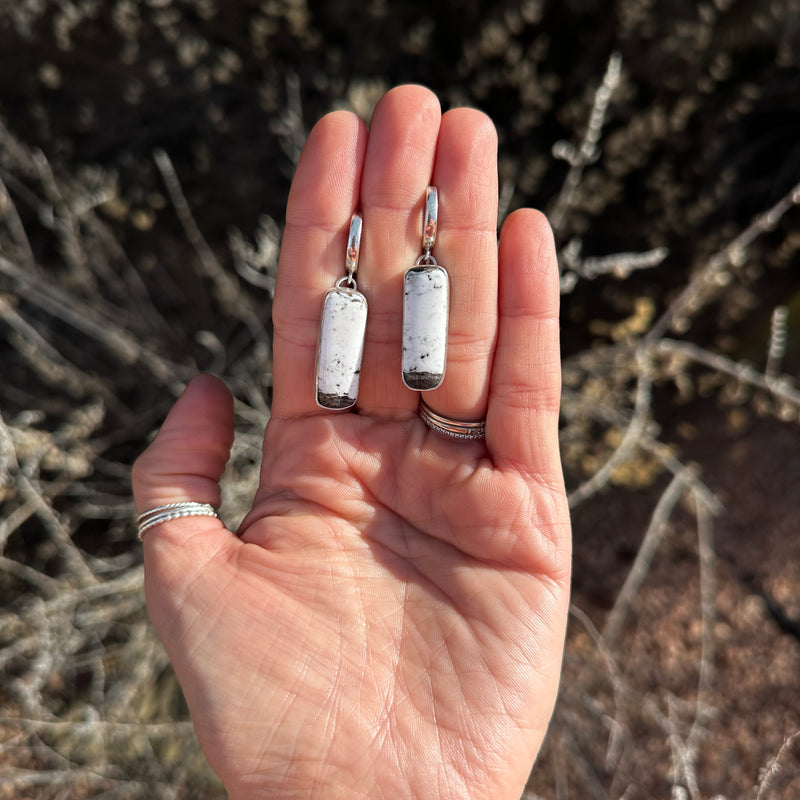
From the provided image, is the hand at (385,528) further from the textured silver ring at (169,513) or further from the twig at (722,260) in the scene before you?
the twig at (722,260)

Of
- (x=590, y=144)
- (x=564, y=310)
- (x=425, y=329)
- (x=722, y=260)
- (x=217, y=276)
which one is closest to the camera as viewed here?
(x=425, y=329)

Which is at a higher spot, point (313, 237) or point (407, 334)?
point (313, 237)

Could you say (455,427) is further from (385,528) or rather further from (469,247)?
(469,247)

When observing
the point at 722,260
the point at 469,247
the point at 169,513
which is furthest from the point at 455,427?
the point at 722,260

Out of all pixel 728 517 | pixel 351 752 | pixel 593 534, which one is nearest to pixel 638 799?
pixel 593 534

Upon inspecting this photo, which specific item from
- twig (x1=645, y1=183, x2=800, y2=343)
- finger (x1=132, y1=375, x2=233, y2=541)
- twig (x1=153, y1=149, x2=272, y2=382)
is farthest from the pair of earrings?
twig (x1=153, y1=149, x2=272, y2=382)

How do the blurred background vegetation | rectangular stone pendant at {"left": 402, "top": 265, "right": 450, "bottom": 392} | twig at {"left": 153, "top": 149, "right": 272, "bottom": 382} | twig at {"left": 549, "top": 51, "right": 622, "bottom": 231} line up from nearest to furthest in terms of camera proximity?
1. rectangular stone pendant at {"left": 402, "top": 265, "right": 450, "bottom": 392}
2. twig at {"left": 549, "top": 51, "right": 622, "bottom": 231}
3. the blurred background vegetation
4. twig at {"left": 153, "top": 149, "right": 272, "bottom": 382}

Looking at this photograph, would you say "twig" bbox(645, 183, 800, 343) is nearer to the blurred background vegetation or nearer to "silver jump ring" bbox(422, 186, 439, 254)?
the blurred background vegetation
